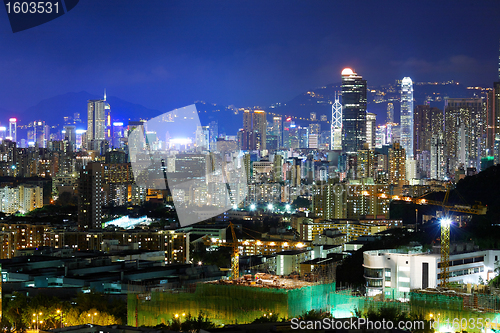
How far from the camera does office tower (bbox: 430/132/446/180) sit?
95.2 ft

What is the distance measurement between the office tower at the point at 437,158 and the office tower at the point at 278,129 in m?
9.32

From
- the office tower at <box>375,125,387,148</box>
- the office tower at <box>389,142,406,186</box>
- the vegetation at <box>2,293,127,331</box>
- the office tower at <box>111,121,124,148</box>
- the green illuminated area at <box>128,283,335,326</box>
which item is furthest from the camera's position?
the office tower at <box>375,125,387,148</box>

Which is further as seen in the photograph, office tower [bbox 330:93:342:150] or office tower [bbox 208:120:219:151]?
office tower [bbox 330:93:342:150]

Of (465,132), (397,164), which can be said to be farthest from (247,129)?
(465,132)

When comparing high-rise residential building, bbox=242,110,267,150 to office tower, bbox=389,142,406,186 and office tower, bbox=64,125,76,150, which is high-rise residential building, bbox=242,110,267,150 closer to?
office tower, bbox=64,125,76,150

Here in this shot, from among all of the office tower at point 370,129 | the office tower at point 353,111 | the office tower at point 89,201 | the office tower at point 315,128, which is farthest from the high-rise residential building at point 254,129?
the office tower at point 89,201

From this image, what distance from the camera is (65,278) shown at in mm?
8375

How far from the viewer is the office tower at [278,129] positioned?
124 feet

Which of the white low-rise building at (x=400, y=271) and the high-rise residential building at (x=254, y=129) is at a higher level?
the high-rise residential building at (x=254, y=129)

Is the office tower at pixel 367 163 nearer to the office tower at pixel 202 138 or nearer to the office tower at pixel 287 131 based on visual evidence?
the office tower at pixel 202 138

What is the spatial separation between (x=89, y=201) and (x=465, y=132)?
19.4 m

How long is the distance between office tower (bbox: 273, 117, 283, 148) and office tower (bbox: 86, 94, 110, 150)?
966cm

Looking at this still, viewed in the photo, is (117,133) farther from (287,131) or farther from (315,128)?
(315,128)

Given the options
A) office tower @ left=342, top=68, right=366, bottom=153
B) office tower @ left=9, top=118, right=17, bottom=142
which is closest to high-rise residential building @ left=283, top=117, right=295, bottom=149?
office tower @ left=342, top=68, right=366, bottom=153
